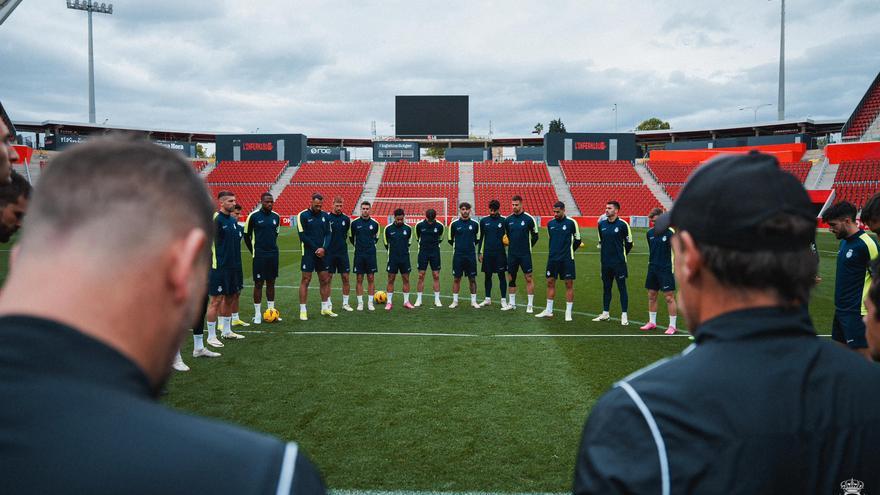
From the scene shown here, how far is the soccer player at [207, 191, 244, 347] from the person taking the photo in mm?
8000

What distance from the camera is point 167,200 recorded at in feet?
3.06

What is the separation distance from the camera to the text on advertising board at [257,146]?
5069 cm

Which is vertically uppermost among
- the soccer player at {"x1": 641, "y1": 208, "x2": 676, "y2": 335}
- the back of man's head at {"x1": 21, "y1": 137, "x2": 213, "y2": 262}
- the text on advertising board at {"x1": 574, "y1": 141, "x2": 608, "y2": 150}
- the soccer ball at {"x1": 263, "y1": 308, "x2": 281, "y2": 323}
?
the text on advertising board at {"x1": 574, "y1": 141, "x2": 608, "y2": 150}

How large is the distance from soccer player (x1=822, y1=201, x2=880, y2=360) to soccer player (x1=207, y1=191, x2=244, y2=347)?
749 cm

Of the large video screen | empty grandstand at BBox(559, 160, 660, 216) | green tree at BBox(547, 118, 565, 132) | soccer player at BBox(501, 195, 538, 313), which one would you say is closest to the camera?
soccer player at BBox(501, 195, 538, 313)

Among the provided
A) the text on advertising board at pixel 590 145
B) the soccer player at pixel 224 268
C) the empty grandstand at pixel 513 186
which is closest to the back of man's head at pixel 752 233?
the soccer player at pixel 224 268

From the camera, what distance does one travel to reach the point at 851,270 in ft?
18.4

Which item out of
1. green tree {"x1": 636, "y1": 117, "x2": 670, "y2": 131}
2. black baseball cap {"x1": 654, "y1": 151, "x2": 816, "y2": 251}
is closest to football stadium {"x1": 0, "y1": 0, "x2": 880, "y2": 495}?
black baseball cap {"x1": 654, "y1": 151, "x2": 816, "y2": 251}

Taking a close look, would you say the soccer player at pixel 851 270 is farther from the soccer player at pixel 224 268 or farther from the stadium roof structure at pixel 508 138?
the stadium roof structure at pixel 508 138

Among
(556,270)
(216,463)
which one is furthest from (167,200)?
(556,270)

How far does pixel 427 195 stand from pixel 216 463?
42515 millimetres

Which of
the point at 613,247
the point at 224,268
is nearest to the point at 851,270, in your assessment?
the point at 613,247

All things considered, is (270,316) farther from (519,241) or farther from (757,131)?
(757,131)

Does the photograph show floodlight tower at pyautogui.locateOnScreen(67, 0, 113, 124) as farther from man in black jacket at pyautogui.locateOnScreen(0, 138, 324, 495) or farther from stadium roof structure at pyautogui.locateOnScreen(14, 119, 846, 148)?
man in black jacket at pyautogui.locateOnScreen(0, 138, 324, 495)
